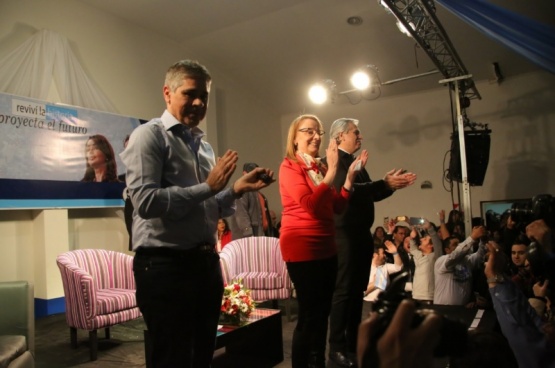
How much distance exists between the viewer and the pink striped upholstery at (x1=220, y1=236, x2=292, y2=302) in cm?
383

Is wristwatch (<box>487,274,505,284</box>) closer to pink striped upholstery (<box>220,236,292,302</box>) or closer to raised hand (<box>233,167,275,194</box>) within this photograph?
raised hand (<box>233,167,275,194</box>)

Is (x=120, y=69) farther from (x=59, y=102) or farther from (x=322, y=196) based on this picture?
(x=322, y=196)

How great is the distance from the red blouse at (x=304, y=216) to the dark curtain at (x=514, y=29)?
1.09 meters

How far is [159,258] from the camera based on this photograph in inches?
43.7

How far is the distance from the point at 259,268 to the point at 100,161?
2.17 metres

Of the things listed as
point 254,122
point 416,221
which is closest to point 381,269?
point 416,221

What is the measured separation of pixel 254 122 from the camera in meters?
7.96

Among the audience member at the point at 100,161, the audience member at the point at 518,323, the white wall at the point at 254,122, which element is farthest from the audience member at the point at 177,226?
the audience member at the point at 100,161

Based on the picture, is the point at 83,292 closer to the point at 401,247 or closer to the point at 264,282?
the point at 264,282

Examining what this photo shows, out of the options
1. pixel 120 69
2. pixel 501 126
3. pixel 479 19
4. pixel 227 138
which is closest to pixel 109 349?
pixel 479 19

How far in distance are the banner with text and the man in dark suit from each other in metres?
3.30

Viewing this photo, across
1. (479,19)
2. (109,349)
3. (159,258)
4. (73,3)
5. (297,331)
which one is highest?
(73,3)

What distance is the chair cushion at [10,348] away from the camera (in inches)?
76.2

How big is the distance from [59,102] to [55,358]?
2677mm
